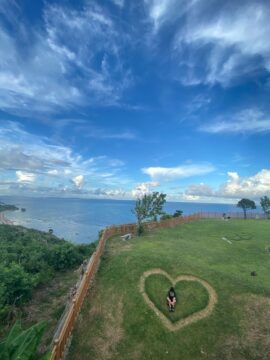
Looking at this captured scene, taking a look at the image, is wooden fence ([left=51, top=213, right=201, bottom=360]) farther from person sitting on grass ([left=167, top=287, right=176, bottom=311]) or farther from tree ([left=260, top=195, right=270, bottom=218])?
tree ([left=260, top=195, right=270, bottom=218])

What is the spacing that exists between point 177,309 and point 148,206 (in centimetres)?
2330

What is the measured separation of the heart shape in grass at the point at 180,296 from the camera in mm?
18703

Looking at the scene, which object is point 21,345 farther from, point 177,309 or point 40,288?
point 40,288

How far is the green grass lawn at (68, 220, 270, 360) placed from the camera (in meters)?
16.4

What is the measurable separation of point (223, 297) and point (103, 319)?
939 cm

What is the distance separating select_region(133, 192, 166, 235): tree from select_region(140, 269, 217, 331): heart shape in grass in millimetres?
18149

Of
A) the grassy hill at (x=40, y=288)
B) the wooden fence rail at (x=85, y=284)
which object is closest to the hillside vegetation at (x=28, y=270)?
the grassy hill at (x=40, y=288)

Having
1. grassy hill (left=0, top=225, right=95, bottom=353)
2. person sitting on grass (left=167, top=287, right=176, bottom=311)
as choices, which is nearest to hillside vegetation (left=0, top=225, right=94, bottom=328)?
grassy hill (left=0, top=225, right=95, bottom=353)

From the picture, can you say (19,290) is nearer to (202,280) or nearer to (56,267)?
(56,267)

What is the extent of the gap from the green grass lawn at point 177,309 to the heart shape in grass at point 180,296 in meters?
0.08

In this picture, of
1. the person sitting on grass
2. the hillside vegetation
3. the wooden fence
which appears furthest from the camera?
the hillside vegetation

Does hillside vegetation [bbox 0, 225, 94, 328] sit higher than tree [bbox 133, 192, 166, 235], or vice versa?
tree [bbox 133, 192, 166, 235]

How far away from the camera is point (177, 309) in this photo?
19422 mm

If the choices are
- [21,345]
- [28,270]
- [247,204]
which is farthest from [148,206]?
[247,204]
